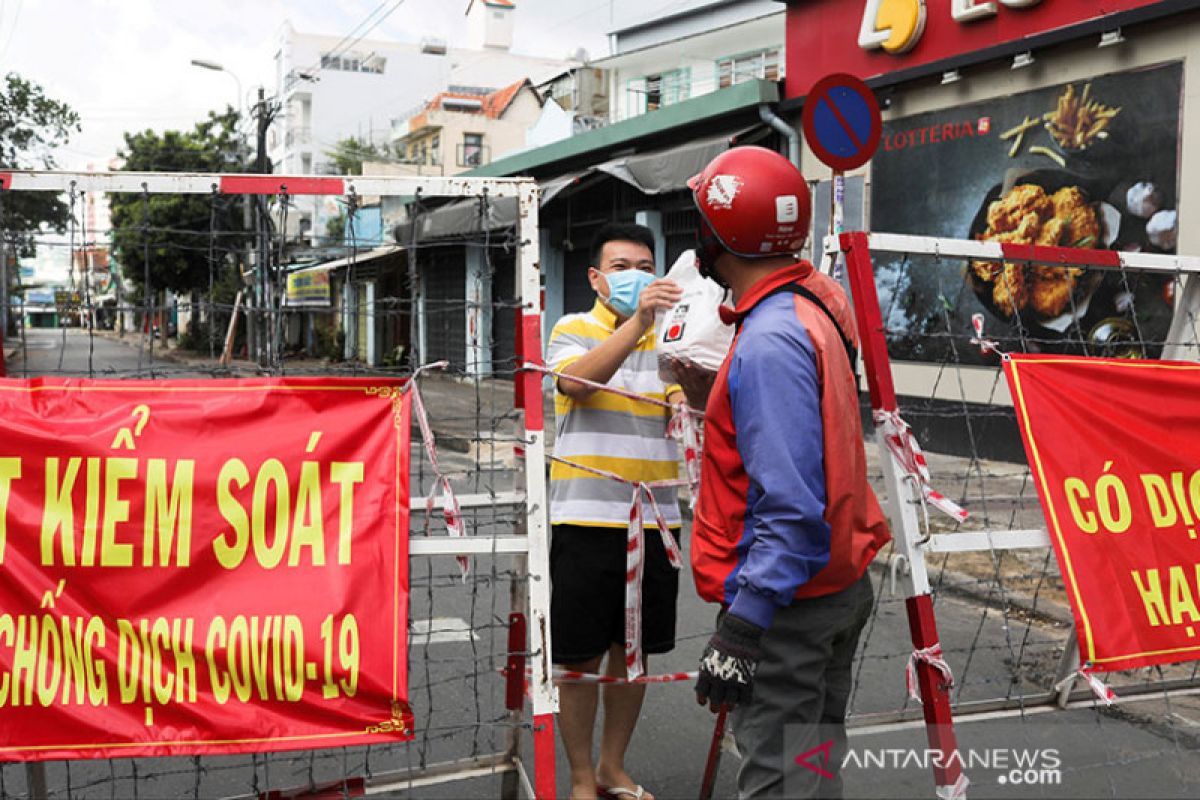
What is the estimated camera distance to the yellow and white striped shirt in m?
3.47

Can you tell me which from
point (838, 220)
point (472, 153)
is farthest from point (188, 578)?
point (472, 153)

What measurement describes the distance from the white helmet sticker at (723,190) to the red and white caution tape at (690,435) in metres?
Answer: 1.05

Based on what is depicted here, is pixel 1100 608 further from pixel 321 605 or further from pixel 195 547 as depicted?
pixel 195 547

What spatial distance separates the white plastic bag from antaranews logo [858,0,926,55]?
1002 centimetres

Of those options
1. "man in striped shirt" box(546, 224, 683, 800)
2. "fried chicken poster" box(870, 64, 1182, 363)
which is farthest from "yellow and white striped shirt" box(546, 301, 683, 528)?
"fried chicken poster" box(870, 64, 1182, 363)

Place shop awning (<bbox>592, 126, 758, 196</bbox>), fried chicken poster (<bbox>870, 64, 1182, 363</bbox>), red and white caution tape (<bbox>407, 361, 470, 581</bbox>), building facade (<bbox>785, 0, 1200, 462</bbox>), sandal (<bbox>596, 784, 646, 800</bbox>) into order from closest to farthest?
red and white caution tape (<bbox>407, 361, 470, 581</bbox>) < sandal (<bbox>596, 784, 646, 800</bbox>) < building facade (<bbox>785, 0, 1200, 462</bbox>) < fried chicken poster (<bbox>870, 64, 1182, 363</bbox>) < shop awning (<bbox>592, 126, 758, 196</bbox>)

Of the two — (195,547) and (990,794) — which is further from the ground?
(195,547)

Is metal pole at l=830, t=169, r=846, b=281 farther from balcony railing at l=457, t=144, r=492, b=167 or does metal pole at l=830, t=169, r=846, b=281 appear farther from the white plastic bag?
balcony railing at l=457, t=144, r=492, b=167

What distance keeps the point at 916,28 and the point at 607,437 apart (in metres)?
10.1

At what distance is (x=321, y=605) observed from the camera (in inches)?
109

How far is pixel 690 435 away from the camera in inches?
133

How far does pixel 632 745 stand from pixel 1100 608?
75.7 inches

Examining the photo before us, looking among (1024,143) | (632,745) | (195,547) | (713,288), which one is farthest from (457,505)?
(1024,143)

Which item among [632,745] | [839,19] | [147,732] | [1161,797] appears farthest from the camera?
[839,19]
